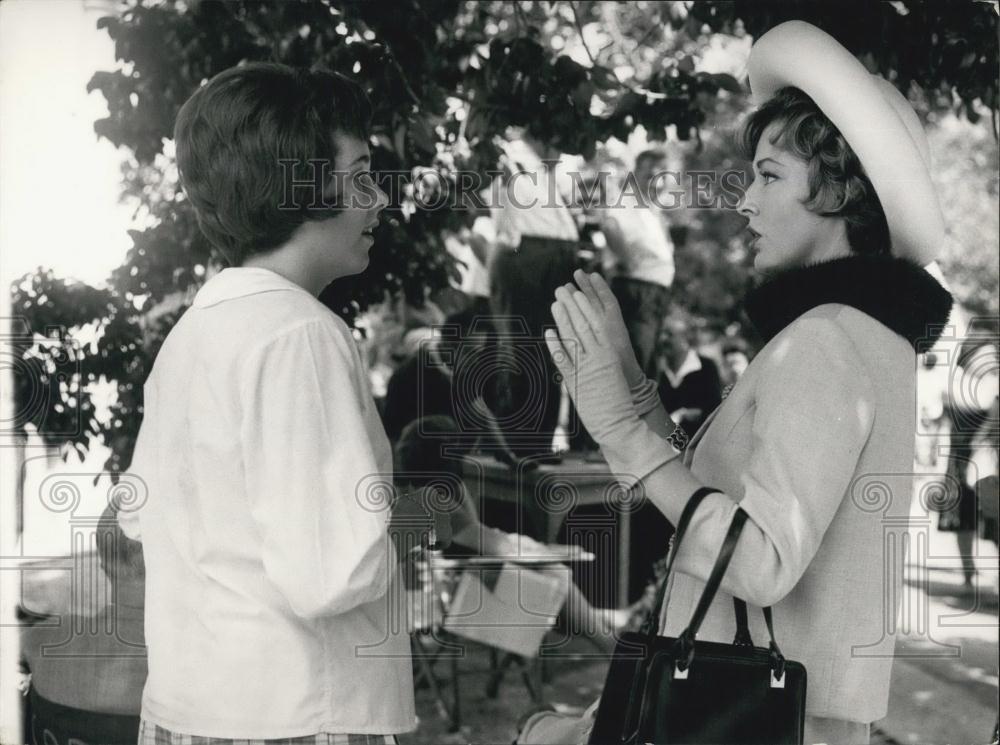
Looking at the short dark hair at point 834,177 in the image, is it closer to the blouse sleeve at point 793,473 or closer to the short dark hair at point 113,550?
the blouse sleeve at point 793,473

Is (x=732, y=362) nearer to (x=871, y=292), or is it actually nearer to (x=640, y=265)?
(x=640, y=265)

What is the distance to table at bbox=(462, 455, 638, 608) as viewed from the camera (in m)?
3.88

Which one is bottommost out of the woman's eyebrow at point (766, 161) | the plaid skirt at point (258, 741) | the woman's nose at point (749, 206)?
the plaid skirt at point (258, 741)

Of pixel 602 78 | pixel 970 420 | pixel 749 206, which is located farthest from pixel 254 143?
pixel 970 420

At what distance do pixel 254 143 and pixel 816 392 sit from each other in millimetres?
923

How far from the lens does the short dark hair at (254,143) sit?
158cm

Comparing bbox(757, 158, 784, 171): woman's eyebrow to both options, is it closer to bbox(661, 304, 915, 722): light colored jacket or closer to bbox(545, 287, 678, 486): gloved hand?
bbox(661, 304, 915, 722): light colored jacket

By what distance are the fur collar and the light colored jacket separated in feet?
0.08

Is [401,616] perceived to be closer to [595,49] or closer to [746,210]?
[746,210]

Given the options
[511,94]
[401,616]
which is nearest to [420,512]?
[401,616]

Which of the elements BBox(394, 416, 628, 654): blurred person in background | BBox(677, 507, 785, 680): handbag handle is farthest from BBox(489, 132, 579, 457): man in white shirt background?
BBox(677, 507, 785, 680): handbag handle

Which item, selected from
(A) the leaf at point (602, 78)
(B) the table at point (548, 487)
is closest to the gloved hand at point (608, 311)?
(A) the leaf at point (602, 78)

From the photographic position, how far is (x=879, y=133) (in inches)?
61.9

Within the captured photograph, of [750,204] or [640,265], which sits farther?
[640,265]
